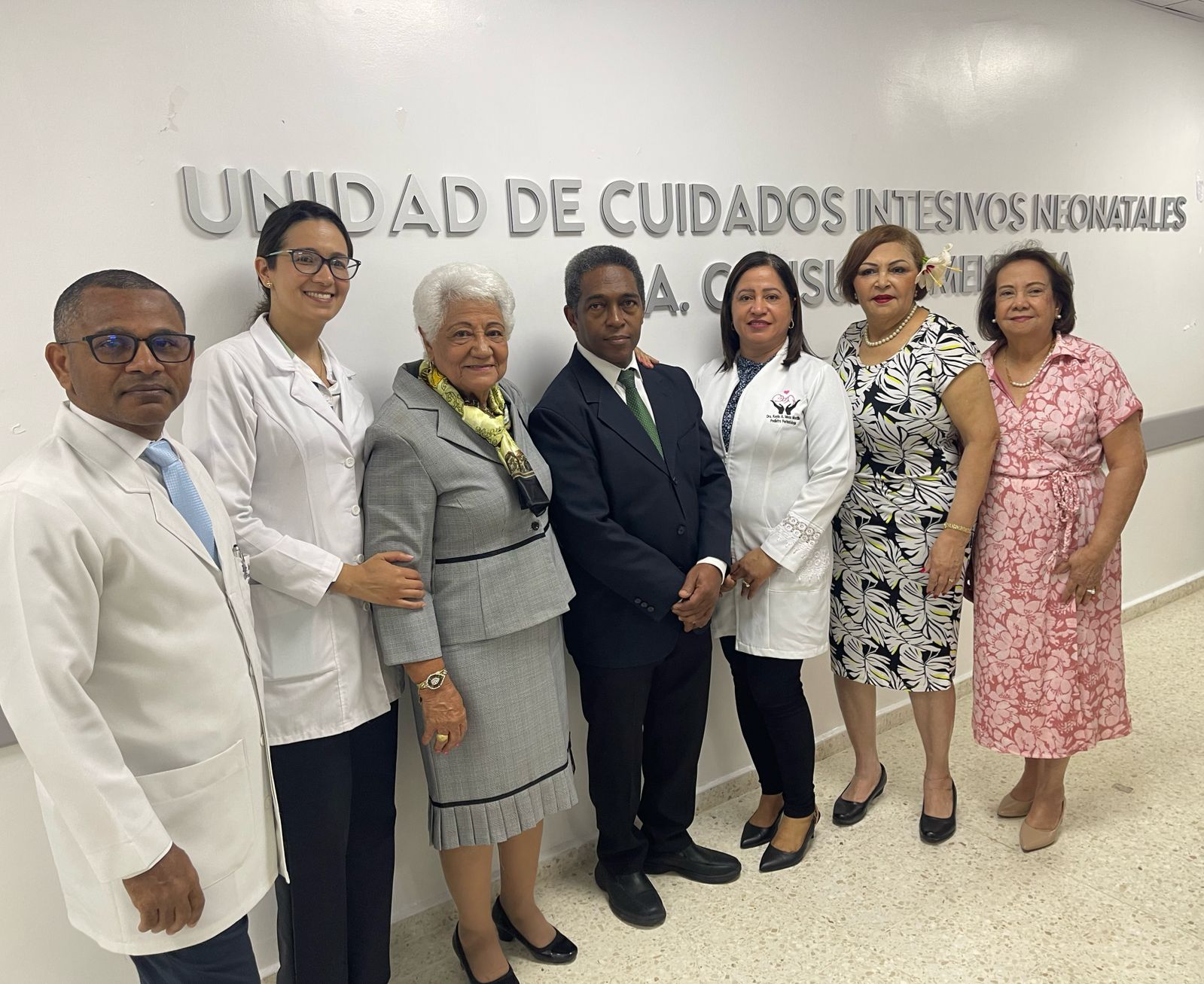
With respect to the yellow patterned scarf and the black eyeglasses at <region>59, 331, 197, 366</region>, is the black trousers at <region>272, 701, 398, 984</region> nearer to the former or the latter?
the yellow patterned scarf

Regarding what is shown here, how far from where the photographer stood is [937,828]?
2.66m

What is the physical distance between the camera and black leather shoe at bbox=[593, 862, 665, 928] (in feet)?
7.70

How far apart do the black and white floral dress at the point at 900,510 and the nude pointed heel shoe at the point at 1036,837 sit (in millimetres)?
499

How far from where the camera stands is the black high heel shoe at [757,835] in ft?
8.80

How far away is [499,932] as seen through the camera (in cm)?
234

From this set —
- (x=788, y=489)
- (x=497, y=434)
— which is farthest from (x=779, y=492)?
(x=497, y=434)

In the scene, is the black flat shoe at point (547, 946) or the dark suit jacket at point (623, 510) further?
the black flat shoe at point (547, 946)

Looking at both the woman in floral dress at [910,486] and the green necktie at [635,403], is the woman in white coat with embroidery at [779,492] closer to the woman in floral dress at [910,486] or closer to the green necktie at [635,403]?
the woman in floral dress at [910,486]

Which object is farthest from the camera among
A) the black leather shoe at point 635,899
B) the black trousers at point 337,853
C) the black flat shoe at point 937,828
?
the black flat shoe at point 937,828

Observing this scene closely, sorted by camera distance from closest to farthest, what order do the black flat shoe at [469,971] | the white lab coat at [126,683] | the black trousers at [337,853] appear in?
the white lab coat at [126,683] < the black trousers at [337,853] < the black flat shoe at [469,971]

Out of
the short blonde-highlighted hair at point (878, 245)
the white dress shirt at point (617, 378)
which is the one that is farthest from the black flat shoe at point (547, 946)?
the short blonde-highlighted hair at point (878, 245)

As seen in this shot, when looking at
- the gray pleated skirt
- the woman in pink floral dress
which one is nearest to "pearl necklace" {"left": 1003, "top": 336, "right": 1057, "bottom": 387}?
the woman in pink floral dress

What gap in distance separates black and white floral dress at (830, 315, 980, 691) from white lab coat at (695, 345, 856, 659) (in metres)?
0.14

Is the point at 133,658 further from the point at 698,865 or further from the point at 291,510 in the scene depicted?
the point at 698,865
